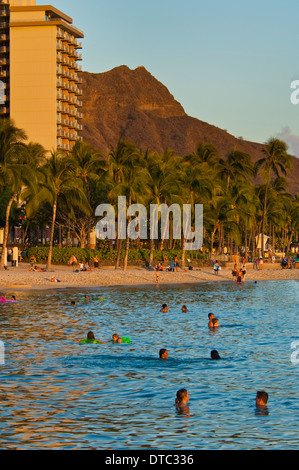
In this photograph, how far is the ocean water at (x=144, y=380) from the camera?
13609mm

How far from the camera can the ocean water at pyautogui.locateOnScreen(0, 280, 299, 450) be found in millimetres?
13609

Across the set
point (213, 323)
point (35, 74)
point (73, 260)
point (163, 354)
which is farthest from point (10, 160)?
point (35, 74)

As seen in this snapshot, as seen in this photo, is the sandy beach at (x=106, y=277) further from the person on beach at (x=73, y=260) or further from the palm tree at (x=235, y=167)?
the palm tree at (x=235, y=167)

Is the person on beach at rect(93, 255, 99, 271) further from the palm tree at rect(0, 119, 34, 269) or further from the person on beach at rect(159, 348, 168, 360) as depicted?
the person on beach at rect(159, 348, 168, 360)

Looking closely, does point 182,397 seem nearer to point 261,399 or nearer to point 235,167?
point 261,399

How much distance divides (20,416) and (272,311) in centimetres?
2718

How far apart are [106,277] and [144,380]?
1502 inches

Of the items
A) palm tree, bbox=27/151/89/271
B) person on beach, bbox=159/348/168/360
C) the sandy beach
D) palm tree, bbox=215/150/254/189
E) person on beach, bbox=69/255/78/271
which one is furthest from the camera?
palm tree, bbox=215/150/254/189

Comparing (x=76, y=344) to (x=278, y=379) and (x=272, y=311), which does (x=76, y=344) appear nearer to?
(x=278, y=379)

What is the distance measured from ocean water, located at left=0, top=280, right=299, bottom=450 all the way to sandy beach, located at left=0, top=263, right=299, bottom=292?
1302 centimetres

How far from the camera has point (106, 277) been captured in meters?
57.3

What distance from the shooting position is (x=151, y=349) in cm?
2503

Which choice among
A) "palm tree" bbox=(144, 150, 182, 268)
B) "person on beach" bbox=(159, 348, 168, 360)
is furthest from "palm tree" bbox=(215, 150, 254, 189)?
"person on beach" bbox=(159, 348, 168, 360)
